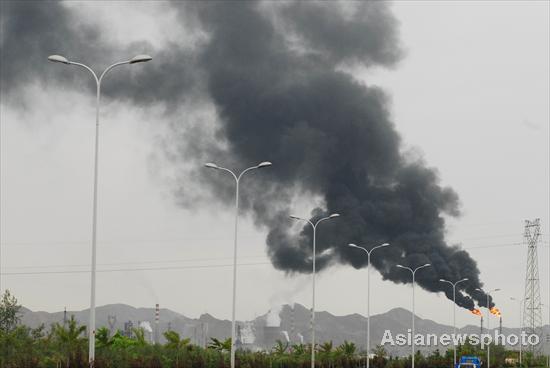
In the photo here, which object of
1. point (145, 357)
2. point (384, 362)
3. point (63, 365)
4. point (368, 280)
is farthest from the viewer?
point (384, 362)

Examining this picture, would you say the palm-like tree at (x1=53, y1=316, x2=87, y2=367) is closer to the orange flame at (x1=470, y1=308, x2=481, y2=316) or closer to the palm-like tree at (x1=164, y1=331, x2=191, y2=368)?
the palm-like tree at (x1=164, y1=331, x2=191, y2=368)

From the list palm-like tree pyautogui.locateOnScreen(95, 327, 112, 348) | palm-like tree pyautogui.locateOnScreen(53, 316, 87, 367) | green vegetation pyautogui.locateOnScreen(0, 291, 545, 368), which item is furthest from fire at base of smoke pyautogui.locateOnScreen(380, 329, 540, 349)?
palm-like tree pyautogui.locateOnScreen(53, 316, 87, 367)

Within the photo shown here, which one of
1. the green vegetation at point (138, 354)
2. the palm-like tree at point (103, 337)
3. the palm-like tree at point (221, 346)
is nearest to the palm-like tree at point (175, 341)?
the green vegetation at point (138, 354)

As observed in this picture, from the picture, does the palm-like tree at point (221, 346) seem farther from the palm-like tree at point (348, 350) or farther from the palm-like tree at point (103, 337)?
the palm-like tree at point (348, 350)

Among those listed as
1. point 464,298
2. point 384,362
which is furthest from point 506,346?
point 384,362

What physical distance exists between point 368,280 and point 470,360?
10.7 metres

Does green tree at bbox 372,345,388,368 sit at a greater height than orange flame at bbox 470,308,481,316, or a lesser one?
lesser

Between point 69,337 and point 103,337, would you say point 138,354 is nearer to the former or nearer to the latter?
point 69,337

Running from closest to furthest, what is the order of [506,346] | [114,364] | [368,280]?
1. [114,364]
2. [368,280]
3. [506,346]

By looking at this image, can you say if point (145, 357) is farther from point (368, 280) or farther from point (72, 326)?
point (368, 280)

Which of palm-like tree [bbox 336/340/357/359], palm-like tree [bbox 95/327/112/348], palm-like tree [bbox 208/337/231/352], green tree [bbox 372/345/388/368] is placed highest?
palm-like tree [bbox 95/327/112/348]

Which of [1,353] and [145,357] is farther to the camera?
[145,357]

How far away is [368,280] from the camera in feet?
258

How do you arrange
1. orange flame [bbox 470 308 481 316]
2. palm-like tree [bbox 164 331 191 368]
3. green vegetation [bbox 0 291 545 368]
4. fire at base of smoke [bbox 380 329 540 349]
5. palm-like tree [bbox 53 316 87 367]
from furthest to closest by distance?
fire at base of smoke [bbox 380 329 540 349]
orange flame [bbox 470 308 481 316]
palm-like tree [bbox 164 331 191 368]
palm-like tree [bbox 53 316 87 367]
green vegetation [bbox 0 291 545 368]
